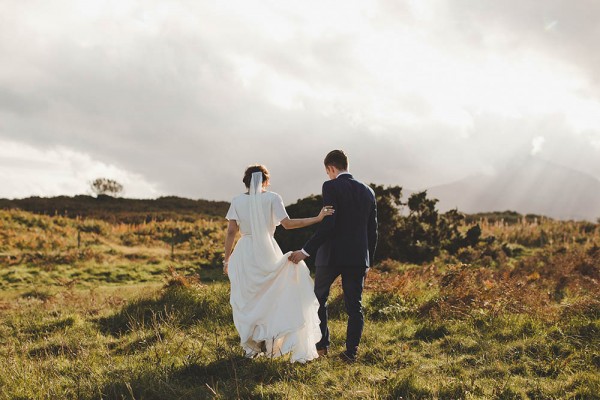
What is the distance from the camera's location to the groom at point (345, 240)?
614cm

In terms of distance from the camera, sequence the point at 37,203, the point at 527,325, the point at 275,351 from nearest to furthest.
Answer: the point at 275,351
the point at 527,325
the point at 37,203

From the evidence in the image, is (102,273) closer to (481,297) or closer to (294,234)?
(294,234)

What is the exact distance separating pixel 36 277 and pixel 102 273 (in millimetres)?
2171

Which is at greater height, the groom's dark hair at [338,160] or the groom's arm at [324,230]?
the groom's dark hair at [338,160]

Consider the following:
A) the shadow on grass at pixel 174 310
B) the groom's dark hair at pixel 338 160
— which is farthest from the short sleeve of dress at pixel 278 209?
the shadow on grass at pixel 174 310

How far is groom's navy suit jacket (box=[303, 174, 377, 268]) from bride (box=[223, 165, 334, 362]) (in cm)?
26

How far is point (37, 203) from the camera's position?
48.9 metres

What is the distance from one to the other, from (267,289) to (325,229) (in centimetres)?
112

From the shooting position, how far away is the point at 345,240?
6.20m

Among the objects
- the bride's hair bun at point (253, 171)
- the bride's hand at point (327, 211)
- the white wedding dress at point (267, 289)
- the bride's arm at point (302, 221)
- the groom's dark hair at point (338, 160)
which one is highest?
the groom's dark hair at point (338, 160)

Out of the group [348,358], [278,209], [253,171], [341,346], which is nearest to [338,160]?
[278,209]

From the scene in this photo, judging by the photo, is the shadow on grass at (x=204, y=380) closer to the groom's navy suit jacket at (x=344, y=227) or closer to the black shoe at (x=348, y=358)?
the black shoe at (x=348, y=358)

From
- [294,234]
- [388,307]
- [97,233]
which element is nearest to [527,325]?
[388,307]

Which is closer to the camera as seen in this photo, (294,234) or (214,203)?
(294,234)
